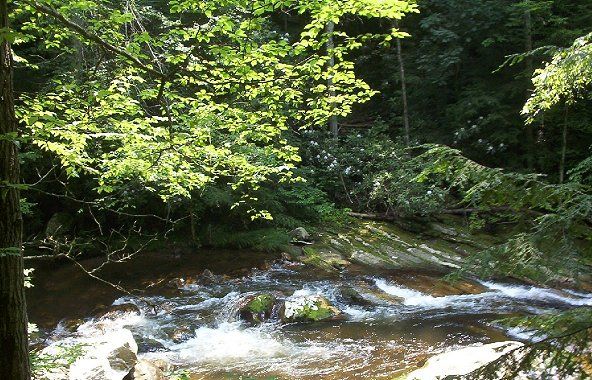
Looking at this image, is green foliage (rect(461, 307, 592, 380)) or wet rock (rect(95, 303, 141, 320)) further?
wet rock (rect(95, 303, 141, 320))

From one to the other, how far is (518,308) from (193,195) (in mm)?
8230

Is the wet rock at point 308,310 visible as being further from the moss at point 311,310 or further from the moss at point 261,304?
the moss at point 261,304

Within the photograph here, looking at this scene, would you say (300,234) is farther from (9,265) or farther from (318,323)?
(9,265)

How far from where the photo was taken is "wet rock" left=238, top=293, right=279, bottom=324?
900cm

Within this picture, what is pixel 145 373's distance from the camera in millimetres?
6039

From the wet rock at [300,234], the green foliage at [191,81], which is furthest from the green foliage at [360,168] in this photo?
the green foliage at [191,81]

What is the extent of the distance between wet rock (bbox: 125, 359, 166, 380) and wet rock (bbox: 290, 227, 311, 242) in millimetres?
7940

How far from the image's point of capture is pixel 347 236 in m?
14.5

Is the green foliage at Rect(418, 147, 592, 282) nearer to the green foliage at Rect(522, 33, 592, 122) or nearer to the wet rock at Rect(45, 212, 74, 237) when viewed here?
the green foliage at Rect(522, 33, 592, 122)

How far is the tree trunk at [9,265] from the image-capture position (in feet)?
10.9

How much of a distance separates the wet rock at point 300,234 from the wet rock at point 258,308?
15.0 ft

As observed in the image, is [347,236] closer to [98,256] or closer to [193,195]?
[193,195]

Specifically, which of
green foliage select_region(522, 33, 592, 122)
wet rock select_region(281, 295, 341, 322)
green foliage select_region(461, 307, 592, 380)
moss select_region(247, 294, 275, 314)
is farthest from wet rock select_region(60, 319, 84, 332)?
green foliage select_region(522, 33, 592, 122)

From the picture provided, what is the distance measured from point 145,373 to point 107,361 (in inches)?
26.1
